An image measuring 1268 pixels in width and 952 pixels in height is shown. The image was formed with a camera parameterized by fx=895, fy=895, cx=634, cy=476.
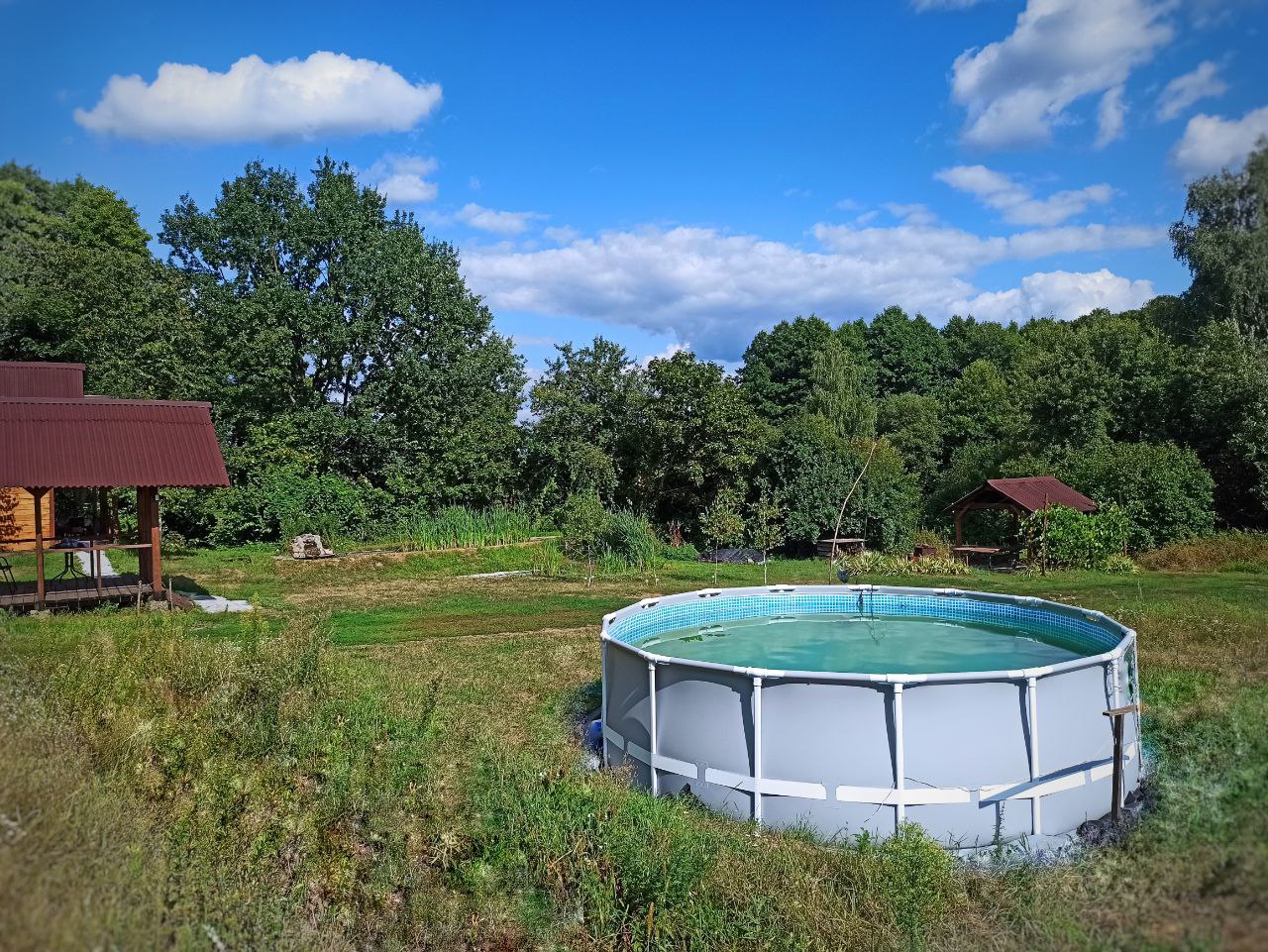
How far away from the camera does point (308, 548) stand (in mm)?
20922

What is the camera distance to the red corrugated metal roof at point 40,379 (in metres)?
22.6

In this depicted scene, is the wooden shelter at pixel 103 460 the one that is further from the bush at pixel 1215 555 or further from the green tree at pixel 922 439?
the green tree at pixel 922 439

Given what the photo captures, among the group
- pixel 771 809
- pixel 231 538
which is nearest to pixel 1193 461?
pixel 771 809

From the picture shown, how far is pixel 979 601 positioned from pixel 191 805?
960 cm

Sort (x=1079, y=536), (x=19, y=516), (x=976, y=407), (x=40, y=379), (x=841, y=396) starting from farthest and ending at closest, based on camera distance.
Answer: (x=976, y=407), (x=841, y=396), (x=19, y=516), (x=40, y=379), (x=1079, y=536)

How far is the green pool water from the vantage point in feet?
34.5

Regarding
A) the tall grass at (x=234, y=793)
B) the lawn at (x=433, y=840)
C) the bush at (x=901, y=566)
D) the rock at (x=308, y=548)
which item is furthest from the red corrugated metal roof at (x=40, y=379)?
Answer: the bush at (x=901, y=566)

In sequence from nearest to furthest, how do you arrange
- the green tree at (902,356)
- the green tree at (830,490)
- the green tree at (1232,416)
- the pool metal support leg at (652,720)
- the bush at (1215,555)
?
the pool metal support leg at (652,720) < the bush at (1215,555) < the green tree at (1232,416) < the green tree at (830,490) < the green tree at (902,356)

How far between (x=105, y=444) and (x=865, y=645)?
39.6 feet

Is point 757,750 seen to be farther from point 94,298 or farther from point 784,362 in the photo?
point 784,362

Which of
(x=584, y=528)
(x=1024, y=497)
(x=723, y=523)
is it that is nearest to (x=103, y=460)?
(x=584, y=528)

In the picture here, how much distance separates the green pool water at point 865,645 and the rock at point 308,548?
12.0 m

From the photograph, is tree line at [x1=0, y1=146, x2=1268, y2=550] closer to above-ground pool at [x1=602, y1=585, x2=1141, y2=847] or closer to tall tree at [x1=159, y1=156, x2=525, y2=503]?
tall tree at [x1=159, y1=156, x2=525, y2=503]

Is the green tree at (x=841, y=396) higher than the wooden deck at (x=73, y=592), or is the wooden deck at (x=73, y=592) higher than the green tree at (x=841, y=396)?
the green tree at (x=841, y=396)
